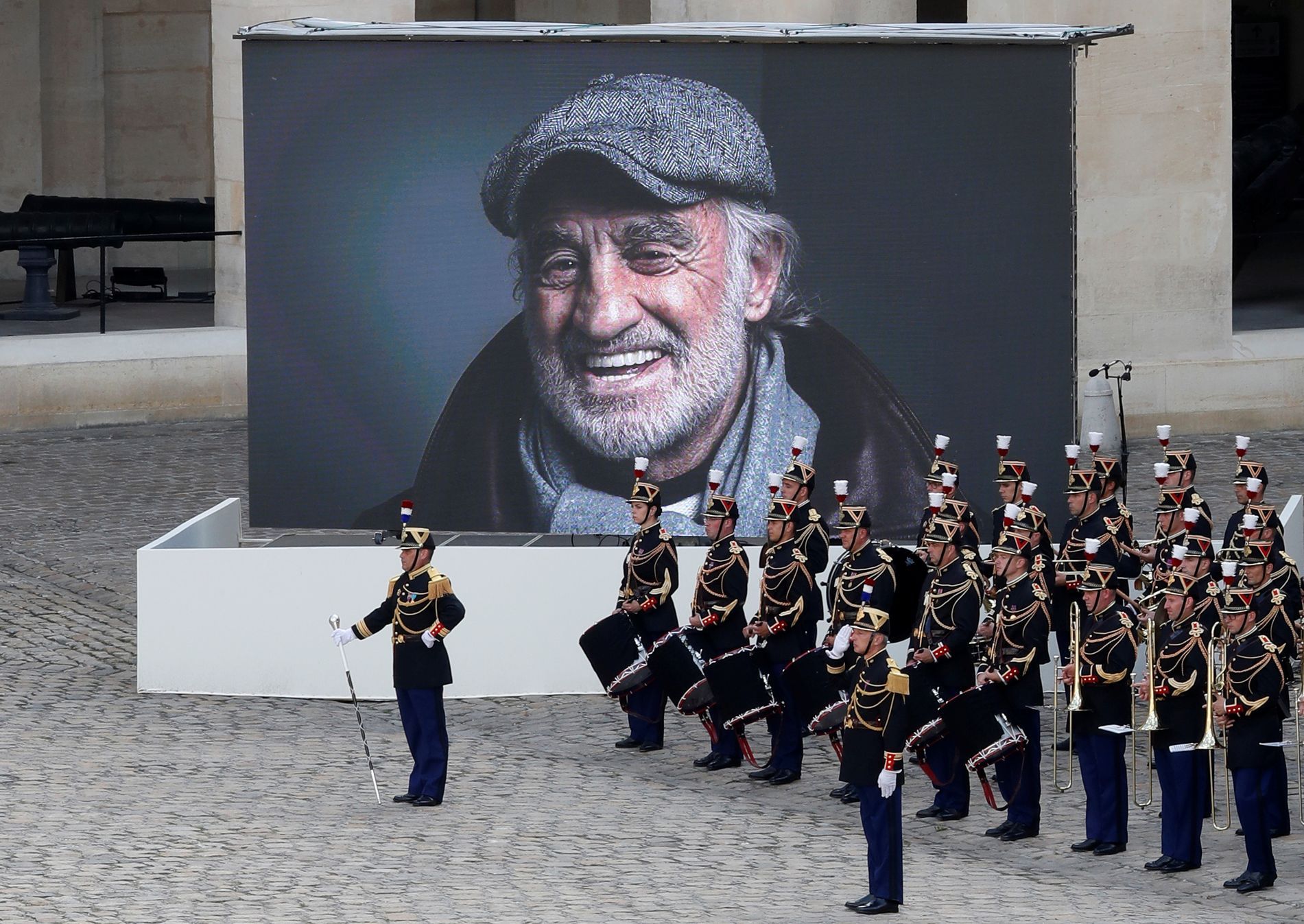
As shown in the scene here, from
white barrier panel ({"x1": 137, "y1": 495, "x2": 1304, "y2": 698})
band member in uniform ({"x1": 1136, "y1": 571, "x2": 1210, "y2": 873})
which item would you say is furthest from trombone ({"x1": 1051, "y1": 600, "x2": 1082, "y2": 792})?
white barrier panel ({"x1": 137, "y1": 495, "x2": 1304, "y2": 698})

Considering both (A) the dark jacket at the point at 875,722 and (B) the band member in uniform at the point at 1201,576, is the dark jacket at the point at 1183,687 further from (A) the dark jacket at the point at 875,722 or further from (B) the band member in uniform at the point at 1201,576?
(A) the dark jacket at the point at 875,722

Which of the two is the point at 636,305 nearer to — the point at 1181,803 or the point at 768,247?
the point at 768,247

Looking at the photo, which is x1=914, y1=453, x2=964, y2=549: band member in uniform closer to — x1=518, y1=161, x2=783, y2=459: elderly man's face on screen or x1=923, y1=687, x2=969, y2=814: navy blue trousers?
x1=923, y1=687, x2=969, y2=814: navy blue trousers

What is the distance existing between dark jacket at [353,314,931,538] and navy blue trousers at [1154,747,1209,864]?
5.06 m

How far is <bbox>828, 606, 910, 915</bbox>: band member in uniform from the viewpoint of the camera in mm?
10672

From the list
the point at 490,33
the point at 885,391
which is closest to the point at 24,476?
the point at 490,33

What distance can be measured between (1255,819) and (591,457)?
6.58 meters

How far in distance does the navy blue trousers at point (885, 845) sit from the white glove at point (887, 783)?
0.05 m

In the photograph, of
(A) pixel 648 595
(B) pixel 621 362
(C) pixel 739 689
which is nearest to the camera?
(C) pixel 739 689

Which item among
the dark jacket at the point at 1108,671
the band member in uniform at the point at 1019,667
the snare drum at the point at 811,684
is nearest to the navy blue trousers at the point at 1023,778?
the band member in uniform at the point at 1019,667

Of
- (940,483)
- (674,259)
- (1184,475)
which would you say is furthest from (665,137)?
(1184,475)

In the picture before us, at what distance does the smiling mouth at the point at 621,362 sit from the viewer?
→ 16438 millimetres

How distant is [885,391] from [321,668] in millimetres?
4523

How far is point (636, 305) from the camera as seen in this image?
1638 cm
